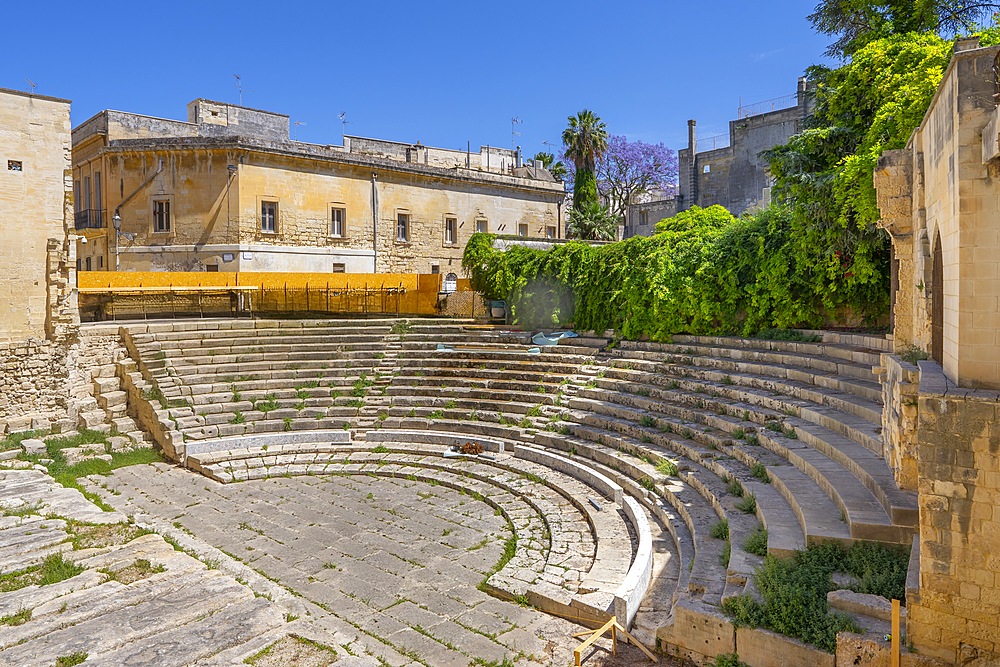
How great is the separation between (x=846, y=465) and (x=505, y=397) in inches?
334

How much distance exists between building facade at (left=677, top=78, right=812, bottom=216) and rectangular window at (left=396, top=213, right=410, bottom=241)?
1646cm

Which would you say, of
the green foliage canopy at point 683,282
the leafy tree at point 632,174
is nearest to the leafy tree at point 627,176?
the leafy tree at point 632,174

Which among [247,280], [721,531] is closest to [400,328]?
[247,280]

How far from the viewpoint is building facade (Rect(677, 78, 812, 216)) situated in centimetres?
3241

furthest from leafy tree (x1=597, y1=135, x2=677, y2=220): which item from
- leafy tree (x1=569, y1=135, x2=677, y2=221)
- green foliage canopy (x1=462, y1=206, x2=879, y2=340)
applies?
green foliage canopy (x1=462, y1=206, x2=879, y2=340)

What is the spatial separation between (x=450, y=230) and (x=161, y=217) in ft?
40.3

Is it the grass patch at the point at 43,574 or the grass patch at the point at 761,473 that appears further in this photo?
the grass patch at the point at 761,473

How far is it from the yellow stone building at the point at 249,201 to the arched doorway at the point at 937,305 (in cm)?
2339

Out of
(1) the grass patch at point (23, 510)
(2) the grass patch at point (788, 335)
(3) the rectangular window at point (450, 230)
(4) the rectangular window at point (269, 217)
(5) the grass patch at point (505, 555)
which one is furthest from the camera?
(3) the rectangular window at point (450, 230)

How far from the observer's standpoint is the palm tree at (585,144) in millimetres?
35938

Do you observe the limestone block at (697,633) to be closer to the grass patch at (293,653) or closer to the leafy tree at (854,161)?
the grass patch at (293,653)

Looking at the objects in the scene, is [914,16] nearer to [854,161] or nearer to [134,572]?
[854,161]

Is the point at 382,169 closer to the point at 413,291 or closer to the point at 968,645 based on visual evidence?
the point at 413,291

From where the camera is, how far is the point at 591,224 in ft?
114
